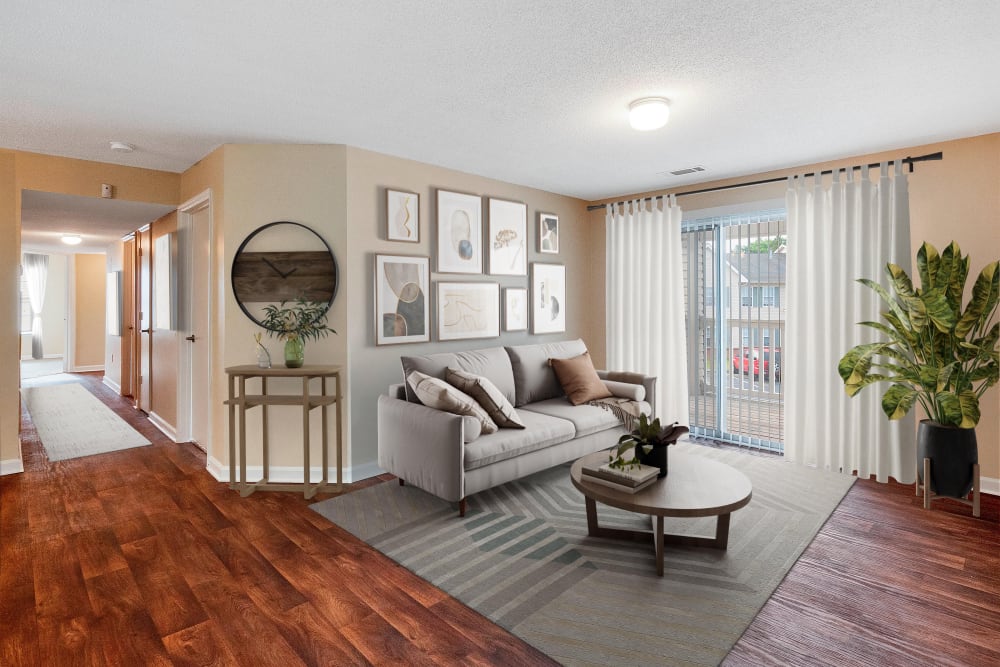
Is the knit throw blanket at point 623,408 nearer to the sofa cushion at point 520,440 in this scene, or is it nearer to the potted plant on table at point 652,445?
the sofa cushion at point 520,440

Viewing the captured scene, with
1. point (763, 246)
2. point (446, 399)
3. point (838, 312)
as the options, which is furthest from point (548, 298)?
point (838, 312)

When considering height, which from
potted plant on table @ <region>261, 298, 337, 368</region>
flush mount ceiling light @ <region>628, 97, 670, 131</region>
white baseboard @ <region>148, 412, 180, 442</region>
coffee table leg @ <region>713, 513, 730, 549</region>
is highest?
flush mount ceiling light @ <region>628, 97, 670, 131</region>

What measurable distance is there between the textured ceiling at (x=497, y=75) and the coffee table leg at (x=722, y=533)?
2340 mm

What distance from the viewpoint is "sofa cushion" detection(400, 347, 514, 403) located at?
3846 mm

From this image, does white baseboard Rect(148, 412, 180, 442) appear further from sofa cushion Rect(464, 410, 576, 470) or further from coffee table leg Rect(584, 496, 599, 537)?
coffee table leg Rect(584, 496, 599, 537)

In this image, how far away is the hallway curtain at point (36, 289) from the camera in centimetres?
992

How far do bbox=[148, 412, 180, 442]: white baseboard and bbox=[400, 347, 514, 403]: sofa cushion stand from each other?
284 centimetres

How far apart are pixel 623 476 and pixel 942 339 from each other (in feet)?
8.22

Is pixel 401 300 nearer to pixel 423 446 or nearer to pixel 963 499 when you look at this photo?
pixel 423 446

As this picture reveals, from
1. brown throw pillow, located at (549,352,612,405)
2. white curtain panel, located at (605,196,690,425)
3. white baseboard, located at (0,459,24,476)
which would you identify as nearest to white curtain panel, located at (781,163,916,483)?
white curtain panel, located at (605,196,690,425)

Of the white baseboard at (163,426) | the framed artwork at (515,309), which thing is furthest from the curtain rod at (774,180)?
the white baseboard at (163,426)

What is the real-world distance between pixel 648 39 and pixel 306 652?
2.94 metres

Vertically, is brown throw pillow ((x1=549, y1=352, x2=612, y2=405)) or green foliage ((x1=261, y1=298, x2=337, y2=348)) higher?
green foliage ((x1=261, y1=298, x2=337, y2=348))

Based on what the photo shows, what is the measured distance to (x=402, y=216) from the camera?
4.28 m
